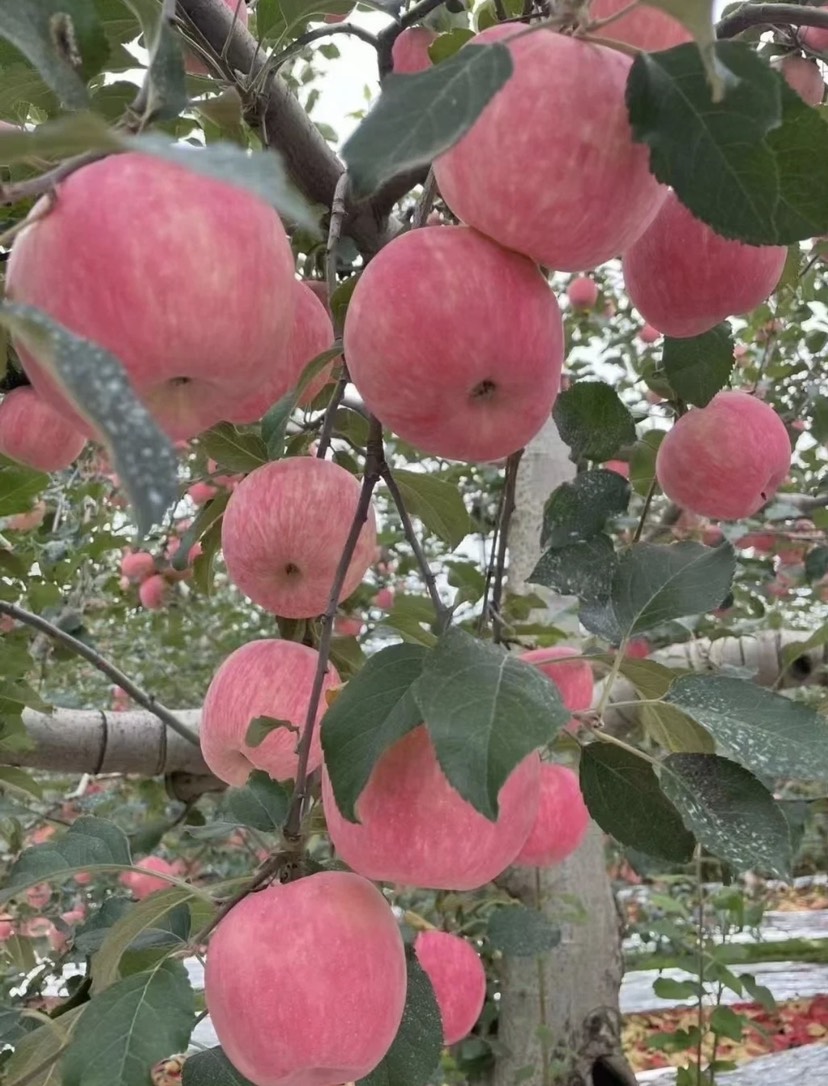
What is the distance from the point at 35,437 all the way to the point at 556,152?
74 cm

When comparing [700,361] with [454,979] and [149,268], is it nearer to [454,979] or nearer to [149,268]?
[149,268]

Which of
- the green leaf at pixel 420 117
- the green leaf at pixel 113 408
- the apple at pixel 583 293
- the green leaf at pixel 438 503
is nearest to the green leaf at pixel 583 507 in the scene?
the green leaf at pixel 438 503

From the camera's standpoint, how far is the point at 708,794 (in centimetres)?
Result: 58

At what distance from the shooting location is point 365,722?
54 cm

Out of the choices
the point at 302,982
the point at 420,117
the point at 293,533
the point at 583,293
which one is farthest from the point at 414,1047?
the point at 583,293

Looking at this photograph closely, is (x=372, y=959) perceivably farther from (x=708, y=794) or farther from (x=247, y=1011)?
(x=708, y=794)

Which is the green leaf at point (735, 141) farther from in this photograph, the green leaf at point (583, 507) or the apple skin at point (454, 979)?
the apple skin at point (454, 979)

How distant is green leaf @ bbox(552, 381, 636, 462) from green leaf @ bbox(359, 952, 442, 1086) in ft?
1.45

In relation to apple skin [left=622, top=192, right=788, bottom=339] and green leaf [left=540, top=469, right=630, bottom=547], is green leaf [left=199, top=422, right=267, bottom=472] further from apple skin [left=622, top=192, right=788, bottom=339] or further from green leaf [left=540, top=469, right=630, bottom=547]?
apple skin [left=622, top=192, right=788, bottom=339]

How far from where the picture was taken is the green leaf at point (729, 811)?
0.54 m

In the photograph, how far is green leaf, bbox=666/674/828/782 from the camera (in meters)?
0.55

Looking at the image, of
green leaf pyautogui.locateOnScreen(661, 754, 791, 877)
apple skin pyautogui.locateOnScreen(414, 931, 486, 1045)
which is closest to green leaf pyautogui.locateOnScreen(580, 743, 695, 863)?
green leaf pyautogui.locateOnScreen(661, 754, 791, 877)

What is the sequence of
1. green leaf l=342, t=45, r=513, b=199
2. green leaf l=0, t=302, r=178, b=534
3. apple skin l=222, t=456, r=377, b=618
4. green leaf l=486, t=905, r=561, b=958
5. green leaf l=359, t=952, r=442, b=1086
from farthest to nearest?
1. green leaf l=486, t=905, r=561, b=958
2. apple skin l=222, t=456, r=377, b=618
3. green leaf l=359, t=952, r=442, b=1086
4. green leaf l=342, t=45, r=513, b=199
5. green leaf l=0, t=302, r=178, b=534

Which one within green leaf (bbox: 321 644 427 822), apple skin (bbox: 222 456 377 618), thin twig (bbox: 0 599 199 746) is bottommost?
thin twig (bbox: 0 599 199 746)
